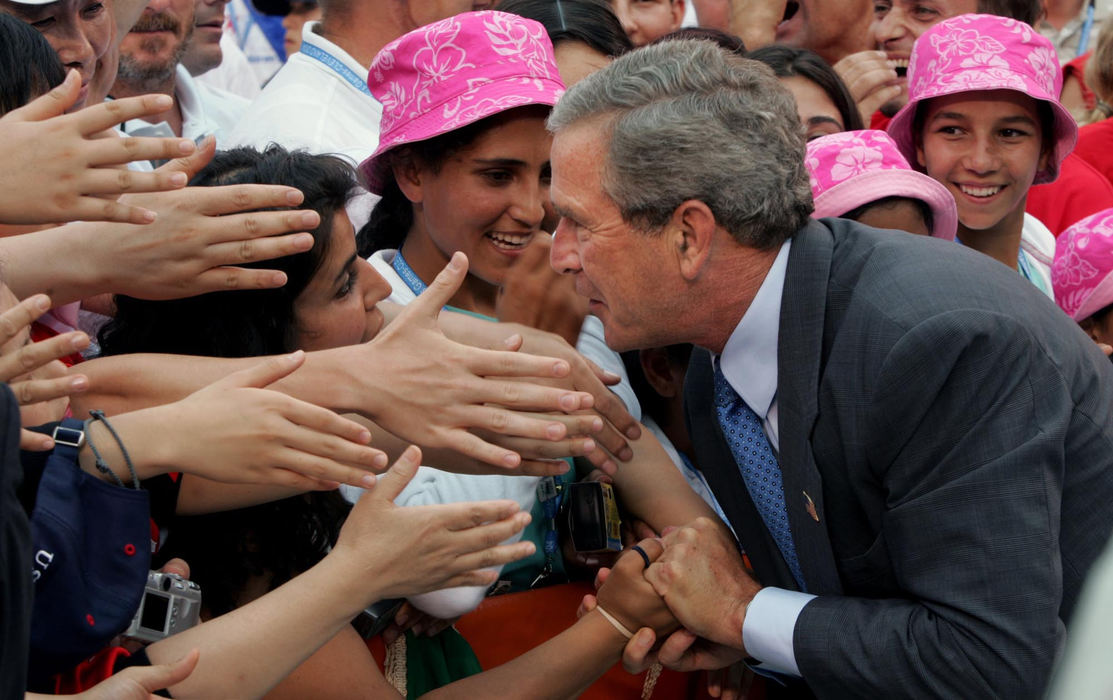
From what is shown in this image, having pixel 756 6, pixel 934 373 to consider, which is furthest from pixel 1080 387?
pixel 756 6

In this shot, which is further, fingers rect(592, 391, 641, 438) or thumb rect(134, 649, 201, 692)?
fingers rect(592, 391, 641, 438)

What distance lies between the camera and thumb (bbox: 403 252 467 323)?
234cm

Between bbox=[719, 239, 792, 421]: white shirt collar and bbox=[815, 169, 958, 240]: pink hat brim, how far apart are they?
0.76 meters

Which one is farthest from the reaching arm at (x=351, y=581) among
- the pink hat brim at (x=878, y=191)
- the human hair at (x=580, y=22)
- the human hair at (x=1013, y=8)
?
the human hair at (x=1013, y=8)

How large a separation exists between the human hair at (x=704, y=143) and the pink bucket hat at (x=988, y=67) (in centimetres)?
156

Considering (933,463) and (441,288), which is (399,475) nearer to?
(441,288)

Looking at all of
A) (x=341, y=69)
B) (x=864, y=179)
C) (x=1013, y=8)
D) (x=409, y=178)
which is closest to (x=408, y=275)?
(x=409, y=178)

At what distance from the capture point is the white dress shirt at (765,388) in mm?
2424

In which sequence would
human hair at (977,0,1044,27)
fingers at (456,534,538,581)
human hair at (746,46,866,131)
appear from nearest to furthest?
fingers at (456,534,538,581)
human hair at (746,46,866,131)
human hair at (977,0,1044,27)

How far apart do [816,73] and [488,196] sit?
4.48 feet

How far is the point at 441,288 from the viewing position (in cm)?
235

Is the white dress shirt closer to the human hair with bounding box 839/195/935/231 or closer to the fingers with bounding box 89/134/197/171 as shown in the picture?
the human hair with bounding box 839/195/935/231

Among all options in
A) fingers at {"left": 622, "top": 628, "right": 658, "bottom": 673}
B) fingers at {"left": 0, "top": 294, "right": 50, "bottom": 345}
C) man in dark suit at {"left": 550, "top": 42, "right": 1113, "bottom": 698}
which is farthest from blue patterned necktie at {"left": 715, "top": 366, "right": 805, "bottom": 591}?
fingers at {"left": 0, "top": 294, "right": 50, "bottom": 345}

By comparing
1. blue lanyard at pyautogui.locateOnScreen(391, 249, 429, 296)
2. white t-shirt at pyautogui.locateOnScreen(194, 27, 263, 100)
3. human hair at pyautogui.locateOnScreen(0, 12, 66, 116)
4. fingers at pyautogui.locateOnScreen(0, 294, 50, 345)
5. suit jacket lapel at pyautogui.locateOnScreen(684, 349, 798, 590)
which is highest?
human hair at pyautogui.locateOnScreen(0, 12, 66, 116)
